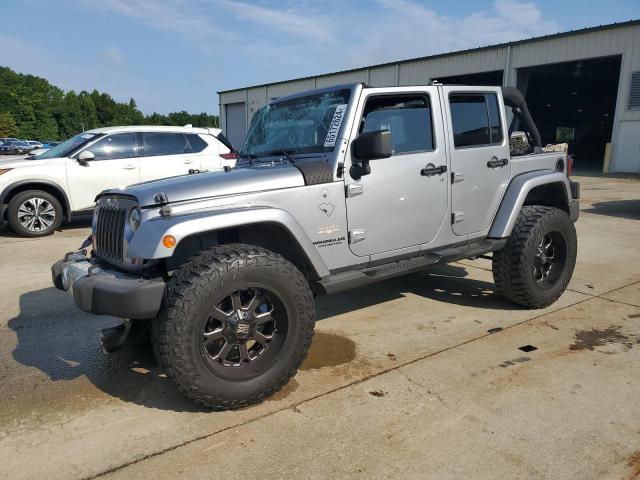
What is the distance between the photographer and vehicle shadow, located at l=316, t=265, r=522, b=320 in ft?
15.6

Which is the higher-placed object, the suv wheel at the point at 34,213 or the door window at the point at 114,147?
the door window at the point at 114,147

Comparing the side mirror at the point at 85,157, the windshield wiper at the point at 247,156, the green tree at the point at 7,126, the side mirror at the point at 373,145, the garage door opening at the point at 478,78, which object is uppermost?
the garage door opening at the point at 478,78

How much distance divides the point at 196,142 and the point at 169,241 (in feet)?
22.7

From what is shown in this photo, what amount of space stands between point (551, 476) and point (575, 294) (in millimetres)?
3141

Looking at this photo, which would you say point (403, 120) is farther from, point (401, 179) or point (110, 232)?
point (110, 232)

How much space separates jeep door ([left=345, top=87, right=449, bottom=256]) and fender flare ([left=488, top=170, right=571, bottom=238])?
2.13ft

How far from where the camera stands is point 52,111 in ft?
285

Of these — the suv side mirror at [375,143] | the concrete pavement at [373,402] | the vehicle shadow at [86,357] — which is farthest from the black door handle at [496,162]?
the vehicle shadow at [86,357]

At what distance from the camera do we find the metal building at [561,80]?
68.4ft

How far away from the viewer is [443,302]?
486cm

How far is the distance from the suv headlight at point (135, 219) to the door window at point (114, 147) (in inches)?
245

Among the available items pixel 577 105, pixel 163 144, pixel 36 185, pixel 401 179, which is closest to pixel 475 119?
pixel 401 179

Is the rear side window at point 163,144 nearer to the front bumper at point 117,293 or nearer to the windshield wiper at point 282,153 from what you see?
the windshield wiper at point 282,153

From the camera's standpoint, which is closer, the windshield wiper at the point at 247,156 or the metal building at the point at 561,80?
the windshield wiper at the point at 247,156
